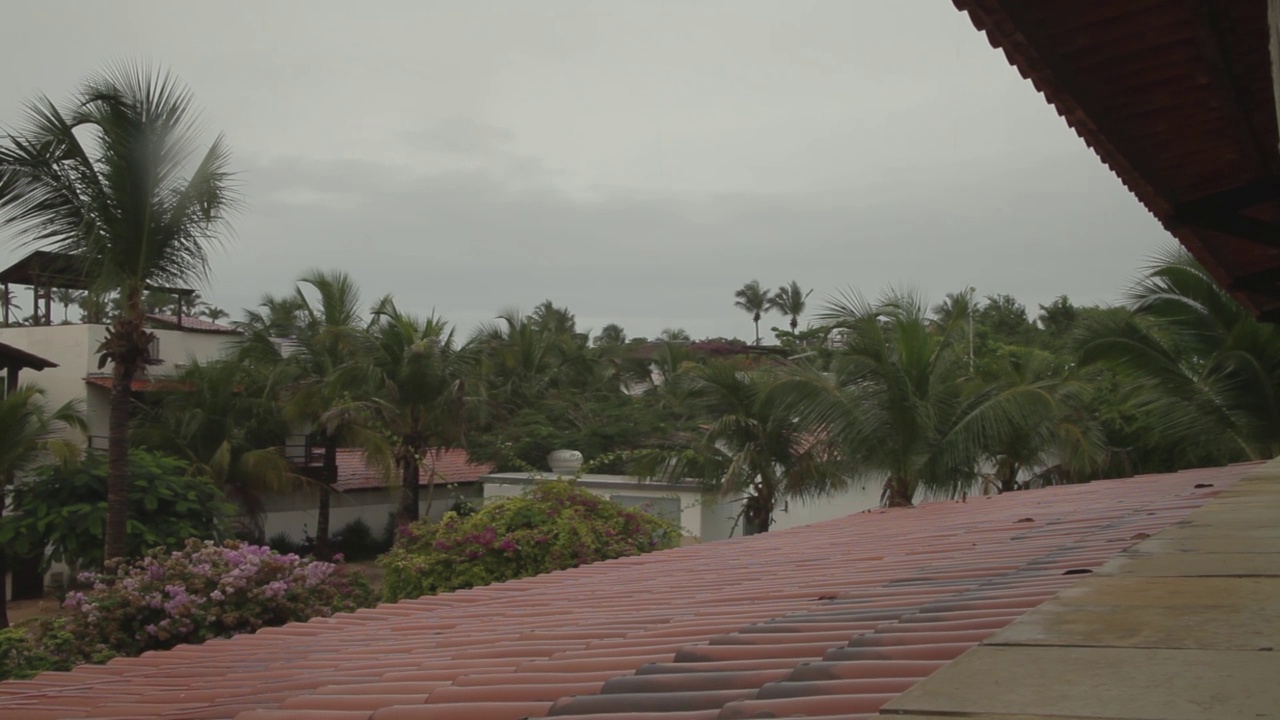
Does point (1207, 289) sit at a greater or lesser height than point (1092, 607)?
greater

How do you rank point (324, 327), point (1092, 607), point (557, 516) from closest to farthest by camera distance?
1. point (1092, 607)
2. point (557, 516)
3. point (324, 327)

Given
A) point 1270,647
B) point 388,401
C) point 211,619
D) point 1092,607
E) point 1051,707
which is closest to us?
point 1051,707

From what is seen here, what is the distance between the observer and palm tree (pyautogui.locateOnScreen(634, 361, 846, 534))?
22016 mm

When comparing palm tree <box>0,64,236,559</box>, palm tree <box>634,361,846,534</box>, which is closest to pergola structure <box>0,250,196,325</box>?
palm tree <box>0,64,236,559</box>

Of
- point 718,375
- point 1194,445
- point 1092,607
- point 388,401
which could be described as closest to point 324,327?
point 388,401

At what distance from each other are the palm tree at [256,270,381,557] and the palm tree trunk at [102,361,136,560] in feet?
35.8

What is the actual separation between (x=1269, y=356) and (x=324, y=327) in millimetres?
22657

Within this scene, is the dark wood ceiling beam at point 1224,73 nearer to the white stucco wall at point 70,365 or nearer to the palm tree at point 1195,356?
the palm tree at point 1195,356

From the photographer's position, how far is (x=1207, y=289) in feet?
54.4

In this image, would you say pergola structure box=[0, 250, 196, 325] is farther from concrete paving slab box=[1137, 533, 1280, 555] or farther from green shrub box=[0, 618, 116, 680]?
concrete paving slab box=[1137, 533, 1280, 555]

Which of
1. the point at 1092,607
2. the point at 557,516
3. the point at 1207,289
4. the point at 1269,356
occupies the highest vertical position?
the point at 1207,289

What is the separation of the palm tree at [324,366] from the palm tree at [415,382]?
580mm

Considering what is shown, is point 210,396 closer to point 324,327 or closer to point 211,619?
point 324,327

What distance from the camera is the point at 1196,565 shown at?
149 inches
